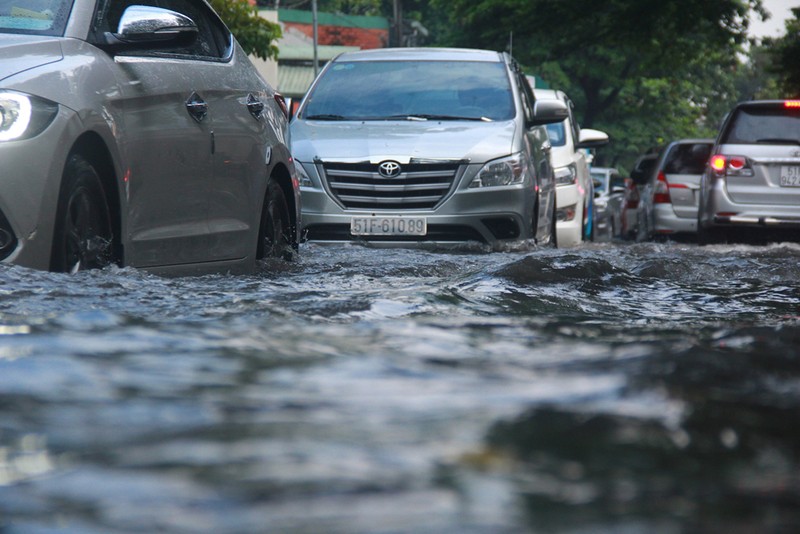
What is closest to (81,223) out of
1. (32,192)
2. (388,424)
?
(32,192)

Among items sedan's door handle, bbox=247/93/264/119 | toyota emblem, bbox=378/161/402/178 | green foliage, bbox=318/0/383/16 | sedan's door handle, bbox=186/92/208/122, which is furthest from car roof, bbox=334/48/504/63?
green foliage, bbox=318/0/383/16


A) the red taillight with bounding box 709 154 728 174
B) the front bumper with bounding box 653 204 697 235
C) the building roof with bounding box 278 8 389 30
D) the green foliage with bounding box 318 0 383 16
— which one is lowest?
the front bumper with bounding box 653 204 697 235

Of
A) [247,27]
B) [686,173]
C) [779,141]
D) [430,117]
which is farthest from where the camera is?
[247,27]

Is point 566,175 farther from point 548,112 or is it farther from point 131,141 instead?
point 131,141

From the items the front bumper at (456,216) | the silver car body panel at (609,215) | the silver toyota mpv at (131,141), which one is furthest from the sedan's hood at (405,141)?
the silver car body panel at (609,215)

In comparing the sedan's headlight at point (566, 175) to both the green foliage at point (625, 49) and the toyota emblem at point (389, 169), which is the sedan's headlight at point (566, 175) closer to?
the green foliage at point (625, 49)

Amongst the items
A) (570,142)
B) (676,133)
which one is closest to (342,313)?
(570,142)

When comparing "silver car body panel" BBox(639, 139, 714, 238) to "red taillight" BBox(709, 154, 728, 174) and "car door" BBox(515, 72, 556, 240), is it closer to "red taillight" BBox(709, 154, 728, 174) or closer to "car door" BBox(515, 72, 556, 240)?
"red taillight" BBox(709, 154, 728, 174)

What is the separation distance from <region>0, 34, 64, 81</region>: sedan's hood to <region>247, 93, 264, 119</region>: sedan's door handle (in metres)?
1.70

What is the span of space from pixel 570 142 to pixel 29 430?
13094 millimetres

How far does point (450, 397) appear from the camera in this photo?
6.97 ft

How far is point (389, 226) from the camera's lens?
9234 millimetres

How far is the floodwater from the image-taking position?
1.51 metres

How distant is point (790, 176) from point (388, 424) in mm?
11538
